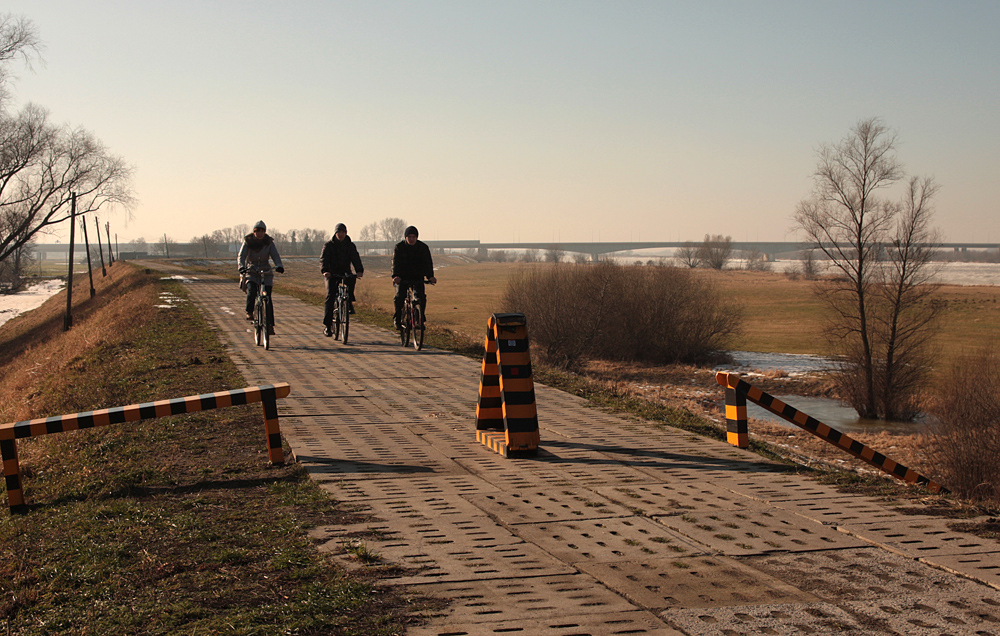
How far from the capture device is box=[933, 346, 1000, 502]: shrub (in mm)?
16906

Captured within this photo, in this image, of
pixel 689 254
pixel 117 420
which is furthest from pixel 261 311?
pixel 689 254

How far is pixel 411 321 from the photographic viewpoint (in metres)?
15.6

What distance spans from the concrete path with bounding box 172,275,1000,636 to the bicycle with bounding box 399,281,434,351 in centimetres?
649

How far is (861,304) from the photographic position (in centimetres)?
3694

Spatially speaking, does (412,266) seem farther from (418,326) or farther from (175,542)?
(175,542)

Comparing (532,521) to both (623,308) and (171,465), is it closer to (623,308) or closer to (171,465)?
(171,465)

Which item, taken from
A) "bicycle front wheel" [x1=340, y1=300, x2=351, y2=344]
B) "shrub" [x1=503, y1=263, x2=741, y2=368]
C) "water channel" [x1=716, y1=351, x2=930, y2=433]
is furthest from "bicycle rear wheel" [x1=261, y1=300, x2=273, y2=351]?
"shrub" [x1=503, y1=263, x2=741, y2=368]

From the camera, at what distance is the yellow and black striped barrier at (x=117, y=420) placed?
6.20m

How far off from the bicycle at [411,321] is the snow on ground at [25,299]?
51.5 metres

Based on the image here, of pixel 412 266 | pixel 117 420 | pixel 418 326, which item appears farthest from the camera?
pixel 418 326

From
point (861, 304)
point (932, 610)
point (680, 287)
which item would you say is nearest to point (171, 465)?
point (932, 610)

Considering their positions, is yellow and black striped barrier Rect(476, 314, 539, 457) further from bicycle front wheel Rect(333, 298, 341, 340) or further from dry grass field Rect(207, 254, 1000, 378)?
dry grass field Rect(207, 254, 1000, 378)

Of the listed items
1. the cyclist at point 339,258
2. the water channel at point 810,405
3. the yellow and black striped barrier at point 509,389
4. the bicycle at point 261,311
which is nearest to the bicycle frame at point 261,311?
the bicycle at point 261,311

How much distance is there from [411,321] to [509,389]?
28.4 ft
